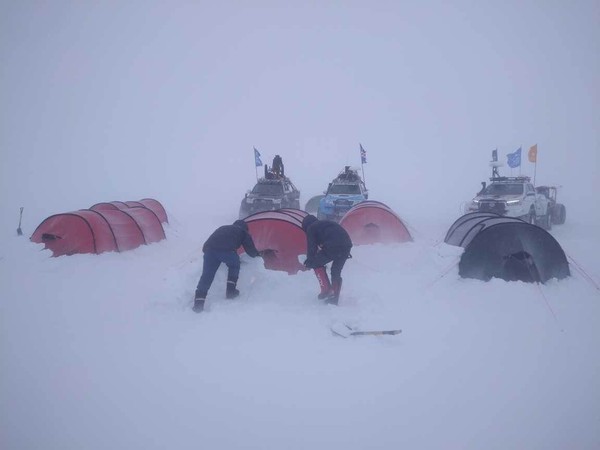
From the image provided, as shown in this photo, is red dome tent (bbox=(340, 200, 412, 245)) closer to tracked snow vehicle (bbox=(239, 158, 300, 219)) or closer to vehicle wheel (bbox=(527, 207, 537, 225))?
tracked snow vehicle (bbox=(239, 158, 300, 219))

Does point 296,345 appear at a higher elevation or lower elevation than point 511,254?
lower

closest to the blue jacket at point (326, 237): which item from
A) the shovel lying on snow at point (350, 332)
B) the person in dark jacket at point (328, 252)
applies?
the person in dark jacket at point (328, 252)

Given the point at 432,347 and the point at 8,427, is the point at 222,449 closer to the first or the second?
the point at 8,427

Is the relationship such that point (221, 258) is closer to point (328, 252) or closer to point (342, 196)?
point (328, 252)

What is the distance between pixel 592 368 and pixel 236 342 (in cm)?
502

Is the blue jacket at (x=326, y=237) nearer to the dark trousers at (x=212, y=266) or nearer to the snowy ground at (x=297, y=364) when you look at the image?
the snowy ground at (x=297, y=364)

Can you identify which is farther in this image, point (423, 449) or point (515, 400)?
point (515, 400)

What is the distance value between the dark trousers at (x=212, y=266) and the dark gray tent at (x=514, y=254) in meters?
5.07

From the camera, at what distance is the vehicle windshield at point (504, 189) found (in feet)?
49.5

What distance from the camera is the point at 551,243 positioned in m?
8.05

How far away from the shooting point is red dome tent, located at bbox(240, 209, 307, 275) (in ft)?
29.2

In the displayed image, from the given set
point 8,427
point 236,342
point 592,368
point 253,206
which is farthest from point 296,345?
point 253,206

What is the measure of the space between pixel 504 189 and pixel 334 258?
460 inches

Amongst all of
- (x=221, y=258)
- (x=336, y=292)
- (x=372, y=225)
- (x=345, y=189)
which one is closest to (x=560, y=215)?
(x=345, y=189)
